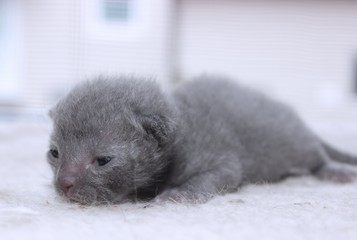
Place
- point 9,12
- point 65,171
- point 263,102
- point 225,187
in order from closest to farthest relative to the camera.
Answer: point 65,171 → point 225,187 → point 263,102 → point 9,12

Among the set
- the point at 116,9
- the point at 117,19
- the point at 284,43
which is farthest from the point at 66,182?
the point at 284,43

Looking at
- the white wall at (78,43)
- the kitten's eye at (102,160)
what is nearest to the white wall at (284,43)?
the white wall at (78,43)

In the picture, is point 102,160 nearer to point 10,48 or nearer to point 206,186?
point 206,186

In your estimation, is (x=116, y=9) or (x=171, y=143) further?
(x=116, y=9)

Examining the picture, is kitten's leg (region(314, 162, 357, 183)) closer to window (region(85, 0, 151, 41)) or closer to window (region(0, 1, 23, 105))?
window (region(85, 0, 151, 41))

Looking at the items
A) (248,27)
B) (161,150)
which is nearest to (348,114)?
(248,27)

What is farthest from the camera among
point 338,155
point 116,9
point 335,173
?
point 116,9

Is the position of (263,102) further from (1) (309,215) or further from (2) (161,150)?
(1) (309,215)
